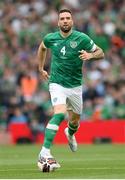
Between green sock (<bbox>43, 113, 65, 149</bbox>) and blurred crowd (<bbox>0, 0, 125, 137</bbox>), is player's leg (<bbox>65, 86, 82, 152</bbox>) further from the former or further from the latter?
blurred crowd (<bbox>0, 0, 125, 137</bbox>)

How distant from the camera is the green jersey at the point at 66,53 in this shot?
1466 centimetres

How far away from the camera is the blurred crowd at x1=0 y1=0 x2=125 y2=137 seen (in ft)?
89.6

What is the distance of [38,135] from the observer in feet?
87.7

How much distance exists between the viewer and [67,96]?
1490cm

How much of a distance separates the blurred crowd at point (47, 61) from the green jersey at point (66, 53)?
1198 centimetres

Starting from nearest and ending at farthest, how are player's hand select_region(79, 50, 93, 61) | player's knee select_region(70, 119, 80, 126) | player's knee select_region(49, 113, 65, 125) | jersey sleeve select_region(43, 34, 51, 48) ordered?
player's knee select_region(49, 113, 65, 125) < player's hand select_region(79, 50, 93, 61) < jersey sleeve select_region(43, 34, 51, 48) < player's knee select_region(70, 119, 80, 126)

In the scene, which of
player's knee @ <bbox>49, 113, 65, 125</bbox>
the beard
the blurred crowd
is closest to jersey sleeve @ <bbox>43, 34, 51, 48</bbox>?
the beard

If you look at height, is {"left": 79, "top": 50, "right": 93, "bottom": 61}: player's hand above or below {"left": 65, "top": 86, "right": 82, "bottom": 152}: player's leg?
above

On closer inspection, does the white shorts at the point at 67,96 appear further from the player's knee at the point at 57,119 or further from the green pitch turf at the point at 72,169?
the green pitch turf at the point at 72,169

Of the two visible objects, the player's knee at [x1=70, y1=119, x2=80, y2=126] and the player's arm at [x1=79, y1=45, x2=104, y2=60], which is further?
the player's knee at [x1=70, y1=119, x2=80, y2=126]

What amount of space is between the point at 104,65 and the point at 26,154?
938cm

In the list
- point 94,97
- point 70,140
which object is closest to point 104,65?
point 94,97

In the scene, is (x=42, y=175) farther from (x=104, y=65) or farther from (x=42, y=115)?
(x=104, y=65)

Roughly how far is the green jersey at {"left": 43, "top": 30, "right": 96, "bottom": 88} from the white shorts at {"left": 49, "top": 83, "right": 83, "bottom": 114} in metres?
0.11
